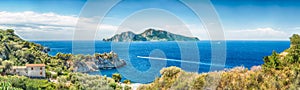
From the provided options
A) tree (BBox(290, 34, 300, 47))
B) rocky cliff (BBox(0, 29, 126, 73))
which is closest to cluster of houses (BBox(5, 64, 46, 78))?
rocky cliff (BBox(0, 29, 126, 73))

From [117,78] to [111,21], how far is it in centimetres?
413

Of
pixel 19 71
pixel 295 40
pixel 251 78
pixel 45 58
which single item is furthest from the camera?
pixel 45 58

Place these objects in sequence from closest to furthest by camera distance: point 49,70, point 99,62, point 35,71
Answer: point 35,71 → point 49,70 → point 99,62

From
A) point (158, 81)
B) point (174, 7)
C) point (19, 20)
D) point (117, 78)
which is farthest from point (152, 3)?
point (19, 20)

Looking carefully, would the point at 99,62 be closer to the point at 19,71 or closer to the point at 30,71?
the point at 30,71

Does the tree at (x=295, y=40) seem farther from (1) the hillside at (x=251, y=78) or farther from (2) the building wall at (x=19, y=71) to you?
(2) the building wall at (x=19, y=71)

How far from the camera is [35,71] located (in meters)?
10.5

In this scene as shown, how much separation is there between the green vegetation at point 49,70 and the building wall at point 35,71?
0.23 meters

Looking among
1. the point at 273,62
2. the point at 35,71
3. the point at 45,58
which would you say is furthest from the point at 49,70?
the point at 273,62

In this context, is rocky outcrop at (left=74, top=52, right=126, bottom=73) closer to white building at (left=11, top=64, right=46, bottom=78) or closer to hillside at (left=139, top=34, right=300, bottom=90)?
white building at (left=11, top=64, right=46, bottom=78)

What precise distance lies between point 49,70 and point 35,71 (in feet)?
5.01

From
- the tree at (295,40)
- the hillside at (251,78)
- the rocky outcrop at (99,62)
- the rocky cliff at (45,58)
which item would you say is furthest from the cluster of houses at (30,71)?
the tree at (295,40)

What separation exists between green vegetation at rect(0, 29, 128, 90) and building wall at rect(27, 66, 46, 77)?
23 cm

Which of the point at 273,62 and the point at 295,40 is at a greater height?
the point at 295,40
